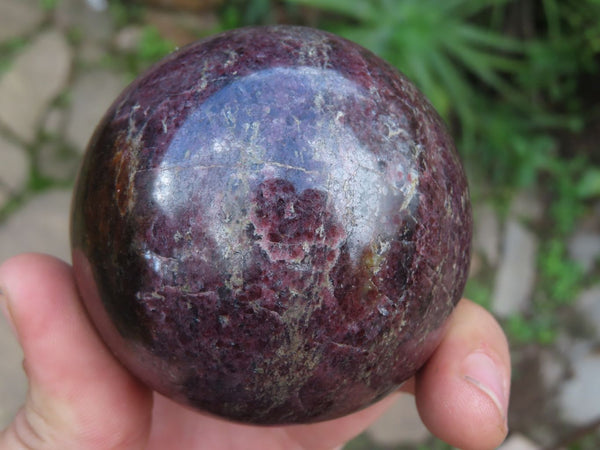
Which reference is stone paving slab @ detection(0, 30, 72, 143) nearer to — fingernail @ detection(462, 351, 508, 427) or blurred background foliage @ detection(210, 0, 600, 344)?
blurred background foliage @ detection(210, 0, 600, 344)

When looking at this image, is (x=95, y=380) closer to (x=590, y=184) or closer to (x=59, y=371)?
(x=59, y=371)

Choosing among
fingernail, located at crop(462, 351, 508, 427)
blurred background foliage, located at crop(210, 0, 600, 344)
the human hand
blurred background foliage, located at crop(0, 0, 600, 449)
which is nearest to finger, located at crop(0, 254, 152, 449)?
the human hand

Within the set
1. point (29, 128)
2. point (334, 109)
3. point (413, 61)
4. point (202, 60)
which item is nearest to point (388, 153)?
point (334, 109)

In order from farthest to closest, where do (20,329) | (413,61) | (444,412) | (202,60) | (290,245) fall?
(413,61)
(444,412)
(20,329)
(202,60)
(290,245)

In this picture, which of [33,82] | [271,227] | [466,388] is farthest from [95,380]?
[33,82]

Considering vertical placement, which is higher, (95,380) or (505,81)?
(95,380)

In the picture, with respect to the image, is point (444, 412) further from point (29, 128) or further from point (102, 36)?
point (102, 36)

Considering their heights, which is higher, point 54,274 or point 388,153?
point 388,153
